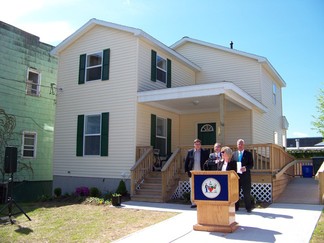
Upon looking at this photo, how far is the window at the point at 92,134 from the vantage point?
1370cm

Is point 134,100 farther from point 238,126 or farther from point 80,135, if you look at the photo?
point 238,126

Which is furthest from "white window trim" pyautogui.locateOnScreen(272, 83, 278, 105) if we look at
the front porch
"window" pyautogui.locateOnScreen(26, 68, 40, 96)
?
"window" pyautogui.locateOnScreen(26, 68, 40, 96)

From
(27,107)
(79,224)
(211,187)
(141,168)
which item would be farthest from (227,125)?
(27,107)

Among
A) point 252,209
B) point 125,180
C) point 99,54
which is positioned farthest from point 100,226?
point 99,54

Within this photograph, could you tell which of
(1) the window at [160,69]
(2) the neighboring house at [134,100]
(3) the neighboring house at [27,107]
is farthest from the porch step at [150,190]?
(3) the neighboring house at [27,107]

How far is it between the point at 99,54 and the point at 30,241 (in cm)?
960

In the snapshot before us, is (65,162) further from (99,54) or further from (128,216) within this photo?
(128,216)

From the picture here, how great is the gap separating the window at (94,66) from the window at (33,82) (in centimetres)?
422

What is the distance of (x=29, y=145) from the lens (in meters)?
17.9

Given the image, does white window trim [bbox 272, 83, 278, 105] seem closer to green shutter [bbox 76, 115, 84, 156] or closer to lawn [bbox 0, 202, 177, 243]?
green shutter [bbox 76, 115, 84, 156]

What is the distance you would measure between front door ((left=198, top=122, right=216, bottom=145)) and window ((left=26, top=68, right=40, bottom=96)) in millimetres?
8879

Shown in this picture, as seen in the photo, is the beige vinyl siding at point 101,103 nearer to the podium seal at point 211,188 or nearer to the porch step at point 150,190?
the porch step at point 150,190

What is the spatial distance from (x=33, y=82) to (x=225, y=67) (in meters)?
10.2

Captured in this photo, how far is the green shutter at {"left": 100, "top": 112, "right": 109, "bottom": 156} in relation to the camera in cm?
1358
